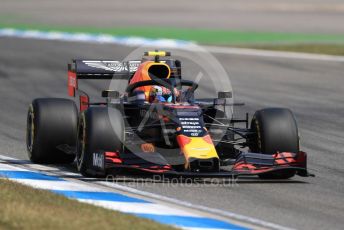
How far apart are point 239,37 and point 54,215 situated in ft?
90.3

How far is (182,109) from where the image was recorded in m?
11.3

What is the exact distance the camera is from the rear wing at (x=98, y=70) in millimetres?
13445

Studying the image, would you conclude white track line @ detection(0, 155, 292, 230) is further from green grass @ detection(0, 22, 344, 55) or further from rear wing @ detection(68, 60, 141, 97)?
green grass @ detection(0, 22, 344, 55)

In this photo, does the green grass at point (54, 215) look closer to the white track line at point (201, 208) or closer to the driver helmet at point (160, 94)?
the white track line at point (201, 208)

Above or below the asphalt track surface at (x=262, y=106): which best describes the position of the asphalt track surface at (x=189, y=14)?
above

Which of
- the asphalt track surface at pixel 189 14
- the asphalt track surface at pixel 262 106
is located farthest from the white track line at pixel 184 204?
the asphalt track surface at pixel 189 14

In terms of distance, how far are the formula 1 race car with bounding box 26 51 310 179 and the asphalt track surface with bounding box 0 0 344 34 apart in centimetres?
2668

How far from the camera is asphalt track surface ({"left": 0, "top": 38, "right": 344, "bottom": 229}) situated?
9.67 m

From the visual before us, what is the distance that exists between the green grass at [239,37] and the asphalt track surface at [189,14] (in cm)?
164

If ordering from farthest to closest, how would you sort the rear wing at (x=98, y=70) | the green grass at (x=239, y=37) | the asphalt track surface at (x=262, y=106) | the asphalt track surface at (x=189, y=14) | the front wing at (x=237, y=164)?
1. the asphalt track surface at (x=189, y=14)
2. the green grass at (x=239, y=37)
3. the rear wing at (x=98, y=70)
4. the front wing at (x=237, y=164)
5. the asphalt track surface at (x=262, y=106)

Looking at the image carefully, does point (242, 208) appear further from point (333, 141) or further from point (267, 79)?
point (267, 79)

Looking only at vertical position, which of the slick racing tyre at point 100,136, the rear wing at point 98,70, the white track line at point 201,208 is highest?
the rear wing at point 98,70

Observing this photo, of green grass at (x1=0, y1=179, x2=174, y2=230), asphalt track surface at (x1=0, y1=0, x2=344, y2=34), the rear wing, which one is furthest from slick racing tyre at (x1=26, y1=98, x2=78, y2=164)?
asphalt track surface at (x1=0, y1=0, x2=344, y2=34)

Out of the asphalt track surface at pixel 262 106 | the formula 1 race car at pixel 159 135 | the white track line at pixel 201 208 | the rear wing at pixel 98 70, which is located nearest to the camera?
the white track line at pixel 201 208
